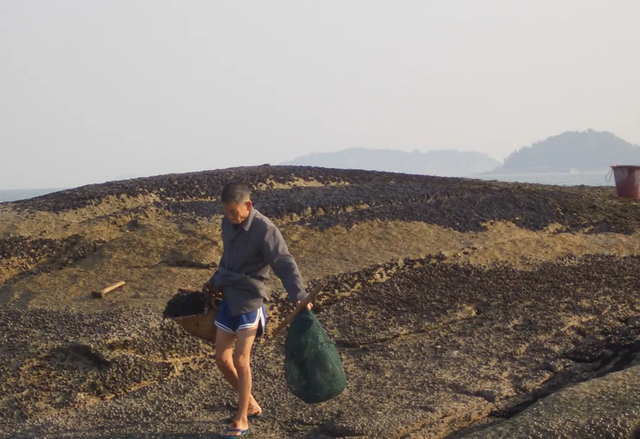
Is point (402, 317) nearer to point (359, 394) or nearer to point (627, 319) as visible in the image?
point (359, 394)

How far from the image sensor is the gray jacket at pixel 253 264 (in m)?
4.38

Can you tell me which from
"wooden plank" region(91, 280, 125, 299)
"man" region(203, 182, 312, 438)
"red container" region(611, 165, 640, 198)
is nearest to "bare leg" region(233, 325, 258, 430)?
"man" region(203, 182, 312, 438)

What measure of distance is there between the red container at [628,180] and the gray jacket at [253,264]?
7.05m

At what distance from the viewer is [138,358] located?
541cm

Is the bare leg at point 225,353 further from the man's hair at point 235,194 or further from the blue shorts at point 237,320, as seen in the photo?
the man's hair at point 235,194

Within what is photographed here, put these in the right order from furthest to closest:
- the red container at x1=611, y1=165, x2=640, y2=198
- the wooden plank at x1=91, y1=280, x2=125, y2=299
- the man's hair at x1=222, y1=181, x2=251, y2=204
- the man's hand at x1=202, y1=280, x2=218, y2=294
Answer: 1. the red container at x1=611, y1=165, x2=640, y2=198
2. the wooden plank at x1=91, y1=280, x2=125, y2=299
3. the man's hand at x1=202, y1=280, x2=218, y2=294
4. the man's hair at x1=222, y1=181, x2=251, y2=204

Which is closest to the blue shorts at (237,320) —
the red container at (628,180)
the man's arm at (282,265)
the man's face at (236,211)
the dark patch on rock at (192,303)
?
the dark patch on rock at (192,303)

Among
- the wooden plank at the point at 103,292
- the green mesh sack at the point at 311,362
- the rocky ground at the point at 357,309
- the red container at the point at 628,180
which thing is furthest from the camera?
the red container at the point at 628,180

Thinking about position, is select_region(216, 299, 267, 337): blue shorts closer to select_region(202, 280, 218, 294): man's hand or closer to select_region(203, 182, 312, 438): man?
select_region(203, 182, 312, 438): man

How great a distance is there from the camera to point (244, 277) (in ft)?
14.5

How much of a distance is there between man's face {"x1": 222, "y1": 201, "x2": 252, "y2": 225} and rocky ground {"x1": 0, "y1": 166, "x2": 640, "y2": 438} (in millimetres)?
1294

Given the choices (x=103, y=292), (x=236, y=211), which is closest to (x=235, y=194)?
(x=236, y=211)

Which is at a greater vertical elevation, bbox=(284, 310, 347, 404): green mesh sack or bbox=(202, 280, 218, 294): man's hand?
bbox=(202, 280, 218, 294): man's hand

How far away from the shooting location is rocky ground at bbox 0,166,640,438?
4.76 metres
